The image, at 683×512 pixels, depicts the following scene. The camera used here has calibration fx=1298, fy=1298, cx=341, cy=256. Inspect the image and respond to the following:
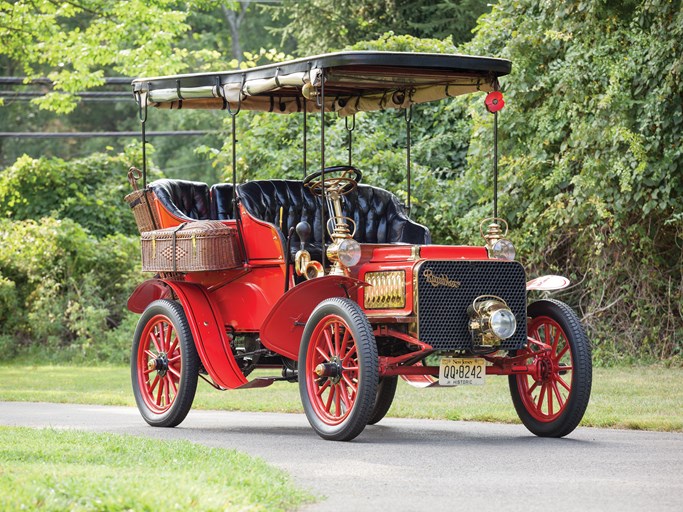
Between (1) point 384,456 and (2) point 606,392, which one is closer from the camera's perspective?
(1) point 384,456

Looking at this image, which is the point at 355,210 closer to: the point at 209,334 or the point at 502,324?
the point at 209,334

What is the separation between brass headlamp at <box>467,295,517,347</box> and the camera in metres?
8.79

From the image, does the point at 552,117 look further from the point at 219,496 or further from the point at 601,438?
the point at 219,496

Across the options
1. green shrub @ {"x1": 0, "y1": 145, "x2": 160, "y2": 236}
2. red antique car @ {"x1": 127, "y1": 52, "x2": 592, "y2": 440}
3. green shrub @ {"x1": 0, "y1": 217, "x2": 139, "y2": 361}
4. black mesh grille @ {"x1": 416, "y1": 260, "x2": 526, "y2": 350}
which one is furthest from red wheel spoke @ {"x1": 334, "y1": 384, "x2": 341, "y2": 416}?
green shrub @ {"x1": 0, "y1": 145, "x2": 160, "y2": 236}

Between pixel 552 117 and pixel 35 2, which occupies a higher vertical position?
pixel 35 2

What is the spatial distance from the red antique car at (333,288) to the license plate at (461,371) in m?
0.01

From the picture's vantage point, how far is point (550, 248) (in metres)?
16.6

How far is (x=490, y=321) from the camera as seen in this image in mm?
8820

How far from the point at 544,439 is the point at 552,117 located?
7.70 metres

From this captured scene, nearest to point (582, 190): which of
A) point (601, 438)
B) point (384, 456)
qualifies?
point (601, 438)

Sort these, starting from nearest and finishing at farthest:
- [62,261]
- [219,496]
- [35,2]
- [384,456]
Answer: [219,496], [384,456], [62,261], [35,2]

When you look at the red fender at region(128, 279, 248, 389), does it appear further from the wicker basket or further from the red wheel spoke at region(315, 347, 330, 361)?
the red wheel spoke at region(315, 347, 330, 361)

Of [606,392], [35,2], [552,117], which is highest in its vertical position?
[35,2]

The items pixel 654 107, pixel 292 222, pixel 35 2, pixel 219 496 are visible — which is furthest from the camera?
pixel 35 2
